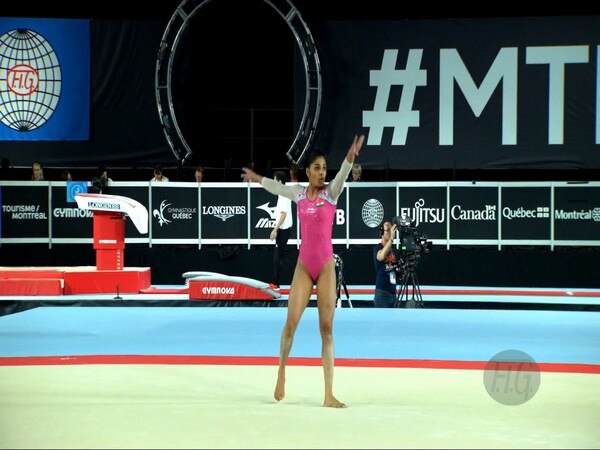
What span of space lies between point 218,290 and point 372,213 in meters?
4.16

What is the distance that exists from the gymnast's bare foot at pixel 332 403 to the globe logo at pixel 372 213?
10543 millimetres

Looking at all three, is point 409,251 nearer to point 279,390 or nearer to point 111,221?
point 111,221

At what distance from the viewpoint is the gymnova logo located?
1349cm

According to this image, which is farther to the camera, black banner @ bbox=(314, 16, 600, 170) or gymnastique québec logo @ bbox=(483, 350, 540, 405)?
black banner @ bbox=(314, 16, 600, 170)

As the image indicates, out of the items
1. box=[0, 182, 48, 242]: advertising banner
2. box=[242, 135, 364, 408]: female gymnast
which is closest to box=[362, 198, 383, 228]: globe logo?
box=[0, 182, 48, 242]: advertising banner

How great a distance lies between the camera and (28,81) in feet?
60.1

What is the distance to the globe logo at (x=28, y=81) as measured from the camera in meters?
18.3

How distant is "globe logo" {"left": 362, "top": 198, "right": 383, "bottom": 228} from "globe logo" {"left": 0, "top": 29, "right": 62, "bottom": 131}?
690cm

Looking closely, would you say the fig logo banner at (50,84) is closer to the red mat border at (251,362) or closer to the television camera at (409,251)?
the television camera at (409,251)

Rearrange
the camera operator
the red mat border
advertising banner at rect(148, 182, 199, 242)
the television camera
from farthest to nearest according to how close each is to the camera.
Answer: advertising banner at rect(148, 182, 199, 242) < the television camera < the camera operator < the red mat border

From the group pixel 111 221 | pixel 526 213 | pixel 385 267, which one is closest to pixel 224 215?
pixel 111 221

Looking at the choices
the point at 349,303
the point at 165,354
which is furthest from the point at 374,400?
the point at 349,303

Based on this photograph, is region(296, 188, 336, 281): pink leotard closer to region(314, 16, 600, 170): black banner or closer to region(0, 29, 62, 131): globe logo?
region(314, 16, 600, 170): black banner

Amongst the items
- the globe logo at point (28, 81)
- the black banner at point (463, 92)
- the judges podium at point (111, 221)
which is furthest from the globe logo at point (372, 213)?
the globe logo at point (28, 81)
